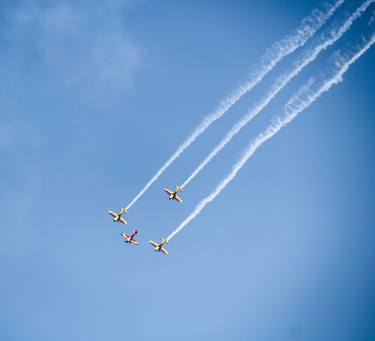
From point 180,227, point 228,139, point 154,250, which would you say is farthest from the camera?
point 154,250

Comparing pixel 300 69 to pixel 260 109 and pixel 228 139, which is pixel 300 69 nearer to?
pixel 260 109

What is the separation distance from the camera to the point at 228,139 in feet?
147

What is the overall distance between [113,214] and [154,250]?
6870 millimetres

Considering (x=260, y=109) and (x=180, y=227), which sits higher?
(x=260, y=109)

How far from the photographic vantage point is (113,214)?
59.6m

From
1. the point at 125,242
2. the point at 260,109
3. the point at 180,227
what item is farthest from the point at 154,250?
the point at 260,109

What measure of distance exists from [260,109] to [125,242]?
86.1ft

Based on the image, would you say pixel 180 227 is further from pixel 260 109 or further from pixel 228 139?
pixel 260 109

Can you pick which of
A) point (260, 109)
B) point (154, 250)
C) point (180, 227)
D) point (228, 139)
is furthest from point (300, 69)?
point (154, 250)

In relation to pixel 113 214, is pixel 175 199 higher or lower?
higher

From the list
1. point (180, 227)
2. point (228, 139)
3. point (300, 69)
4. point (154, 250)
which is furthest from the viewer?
point (154, 250)

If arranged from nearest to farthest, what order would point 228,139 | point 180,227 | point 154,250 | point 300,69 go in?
point 300,69, point 228,139, point 180,227, point 154,250

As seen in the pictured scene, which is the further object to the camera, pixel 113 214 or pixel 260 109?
pixel 113 214

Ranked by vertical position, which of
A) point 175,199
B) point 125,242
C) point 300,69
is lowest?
point 125,242
